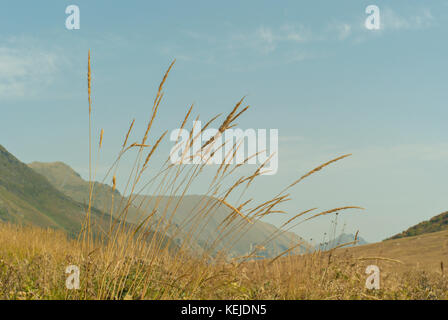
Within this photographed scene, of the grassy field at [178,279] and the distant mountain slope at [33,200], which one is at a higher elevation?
the distant mountain slope at [33,200]

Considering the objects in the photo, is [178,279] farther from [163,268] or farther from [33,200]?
[33,200]

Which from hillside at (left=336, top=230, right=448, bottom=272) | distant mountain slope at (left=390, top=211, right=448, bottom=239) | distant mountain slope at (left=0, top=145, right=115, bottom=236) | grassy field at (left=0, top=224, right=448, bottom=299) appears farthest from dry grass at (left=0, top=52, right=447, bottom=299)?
distant mountain slope at (left=0, top=145, right=115, bottom=236)

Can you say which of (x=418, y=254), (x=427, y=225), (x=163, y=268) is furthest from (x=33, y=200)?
(x=163, y=268)

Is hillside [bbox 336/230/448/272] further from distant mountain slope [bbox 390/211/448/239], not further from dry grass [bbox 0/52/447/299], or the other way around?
distant mountain slope [bbox 390/211/448/239]

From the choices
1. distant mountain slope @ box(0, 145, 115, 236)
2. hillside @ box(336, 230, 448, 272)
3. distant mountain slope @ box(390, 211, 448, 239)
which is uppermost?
distant mountain slope @ box(0, 145, 115, 236)

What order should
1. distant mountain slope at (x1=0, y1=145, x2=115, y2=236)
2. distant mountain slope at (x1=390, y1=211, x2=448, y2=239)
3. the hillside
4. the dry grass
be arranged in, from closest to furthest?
the dry grass → the hillside → distant mountain slope at (x1=390, y1=211, x2=448, y2=239) → distant mountain slope at (x1=0, y1=145, x2=115, y2=236)

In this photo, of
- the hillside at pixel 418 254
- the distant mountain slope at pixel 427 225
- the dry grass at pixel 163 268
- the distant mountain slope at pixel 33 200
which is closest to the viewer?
the dry grass at pixel 163 268

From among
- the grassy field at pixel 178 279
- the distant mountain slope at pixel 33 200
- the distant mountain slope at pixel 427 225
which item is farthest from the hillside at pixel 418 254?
the distant mountain slope at pixel 33 200

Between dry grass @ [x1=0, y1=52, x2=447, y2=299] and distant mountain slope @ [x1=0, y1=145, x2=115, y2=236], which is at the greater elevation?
distant mountain slope @ [x1=0, y1=145, x2=115, y2=236]

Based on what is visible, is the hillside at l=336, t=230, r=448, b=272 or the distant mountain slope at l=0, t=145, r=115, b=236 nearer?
the hillside at l=336, t=230, r=448, b=272

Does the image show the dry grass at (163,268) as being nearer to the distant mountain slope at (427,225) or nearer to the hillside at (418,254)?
the hillside at (418,254)
